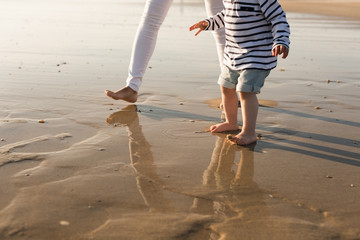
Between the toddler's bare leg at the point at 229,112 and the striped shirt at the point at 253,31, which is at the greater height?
the striped shirt at the point at 253,31

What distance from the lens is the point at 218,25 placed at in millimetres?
3438

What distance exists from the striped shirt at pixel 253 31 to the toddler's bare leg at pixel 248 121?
214 millimetres

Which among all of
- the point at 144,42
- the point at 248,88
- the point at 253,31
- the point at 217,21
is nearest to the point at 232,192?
the point at 248,88

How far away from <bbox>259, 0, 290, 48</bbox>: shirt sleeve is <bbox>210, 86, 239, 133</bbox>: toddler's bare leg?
50 centimetres

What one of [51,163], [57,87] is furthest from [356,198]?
[57,87]

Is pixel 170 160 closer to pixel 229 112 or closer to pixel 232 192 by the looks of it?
pixel 232 192

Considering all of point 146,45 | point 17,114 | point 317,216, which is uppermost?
point 146,45

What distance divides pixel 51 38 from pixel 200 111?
5181mm

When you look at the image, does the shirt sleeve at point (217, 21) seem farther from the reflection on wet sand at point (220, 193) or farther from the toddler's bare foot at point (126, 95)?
the reflection on wet sand at point (220, 193)

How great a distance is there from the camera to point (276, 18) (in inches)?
116

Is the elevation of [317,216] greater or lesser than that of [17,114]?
lesser

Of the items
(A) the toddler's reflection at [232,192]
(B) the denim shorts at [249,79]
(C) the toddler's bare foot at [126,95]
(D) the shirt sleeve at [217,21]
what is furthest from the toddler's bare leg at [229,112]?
(C) the toddler's bare foot at [126,95]

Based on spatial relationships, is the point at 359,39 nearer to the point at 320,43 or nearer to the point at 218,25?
the point at 320,43

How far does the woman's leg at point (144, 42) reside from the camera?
3.69m
